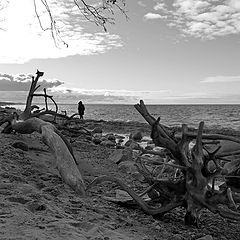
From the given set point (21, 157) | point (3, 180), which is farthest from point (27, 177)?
point (21, 157)

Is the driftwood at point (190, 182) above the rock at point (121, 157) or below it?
above

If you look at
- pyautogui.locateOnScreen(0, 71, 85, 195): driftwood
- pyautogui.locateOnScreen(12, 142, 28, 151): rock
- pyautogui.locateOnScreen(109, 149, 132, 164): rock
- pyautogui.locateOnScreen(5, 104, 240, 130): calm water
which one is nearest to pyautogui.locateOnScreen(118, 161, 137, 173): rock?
pyautogui.locateOnScreen(109, 149, 132, 164): rock

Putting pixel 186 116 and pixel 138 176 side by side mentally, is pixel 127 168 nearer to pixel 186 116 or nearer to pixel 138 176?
pixel 138 176

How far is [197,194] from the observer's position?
12.6 ft

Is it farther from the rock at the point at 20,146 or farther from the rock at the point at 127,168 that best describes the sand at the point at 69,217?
the rock at the point at 127,168

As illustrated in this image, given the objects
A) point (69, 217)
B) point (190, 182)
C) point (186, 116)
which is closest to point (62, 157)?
point (69, 217)

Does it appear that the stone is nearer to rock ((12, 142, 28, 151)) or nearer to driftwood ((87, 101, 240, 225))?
rock ((12, 142, 28, 151))

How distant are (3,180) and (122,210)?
157cm

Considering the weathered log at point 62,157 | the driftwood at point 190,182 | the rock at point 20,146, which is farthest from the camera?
the rock at point 20,146

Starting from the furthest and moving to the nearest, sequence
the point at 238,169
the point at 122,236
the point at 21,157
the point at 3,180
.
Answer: the point at 21,157 → the point at 238,169 → the point at 3,180 → the point at 122,236

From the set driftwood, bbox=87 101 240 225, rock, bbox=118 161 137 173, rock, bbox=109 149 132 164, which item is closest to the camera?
driftwood, bbox=87 101 240 225

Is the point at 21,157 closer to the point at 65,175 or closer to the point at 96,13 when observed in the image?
the point at 65,175

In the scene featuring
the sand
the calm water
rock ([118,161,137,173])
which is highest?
the sand

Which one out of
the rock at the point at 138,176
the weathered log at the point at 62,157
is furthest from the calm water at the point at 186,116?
the weathered log at the point at 62,157
